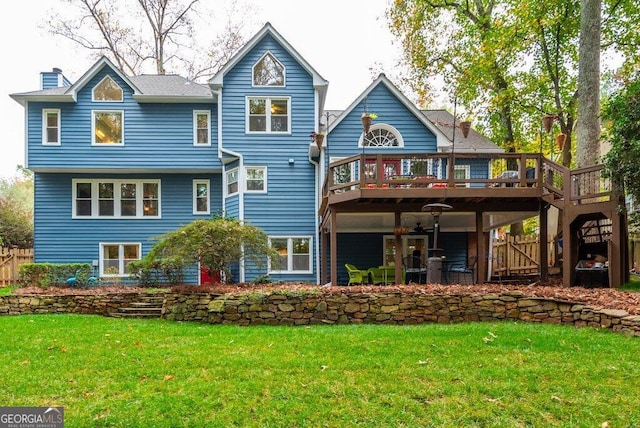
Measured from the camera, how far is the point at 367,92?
14492 millimetres

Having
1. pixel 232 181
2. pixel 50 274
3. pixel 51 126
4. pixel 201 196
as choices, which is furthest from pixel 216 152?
pixel 50 274

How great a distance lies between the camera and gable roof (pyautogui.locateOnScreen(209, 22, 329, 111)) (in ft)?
48.1

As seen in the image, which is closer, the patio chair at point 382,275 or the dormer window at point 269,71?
the patio chair at point 382,275

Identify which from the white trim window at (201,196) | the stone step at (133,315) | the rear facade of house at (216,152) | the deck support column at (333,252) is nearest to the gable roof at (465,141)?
the rear facade of house at (216,152)

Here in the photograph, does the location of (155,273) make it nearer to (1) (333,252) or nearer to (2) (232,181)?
(2) (232,181)

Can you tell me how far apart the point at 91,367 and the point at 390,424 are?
390 centimetres

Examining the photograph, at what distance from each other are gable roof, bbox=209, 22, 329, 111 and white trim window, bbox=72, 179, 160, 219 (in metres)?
4.66

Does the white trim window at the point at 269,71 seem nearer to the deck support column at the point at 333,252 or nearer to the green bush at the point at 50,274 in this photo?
the deck support column at the point at 333,252

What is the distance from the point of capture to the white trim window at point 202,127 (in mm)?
15812

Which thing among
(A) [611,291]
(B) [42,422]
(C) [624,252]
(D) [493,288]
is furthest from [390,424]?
(C) [624,252]

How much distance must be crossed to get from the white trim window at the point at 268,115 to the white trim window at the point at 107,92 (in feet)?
16.2

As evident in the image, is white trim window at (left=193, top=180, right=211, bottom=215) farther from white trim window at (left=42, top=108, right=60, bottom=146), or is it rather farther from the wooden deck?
the wooden deck

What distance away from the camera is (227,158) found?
49.2 feet

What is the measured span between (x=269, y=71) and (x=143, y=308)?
29.9ft
